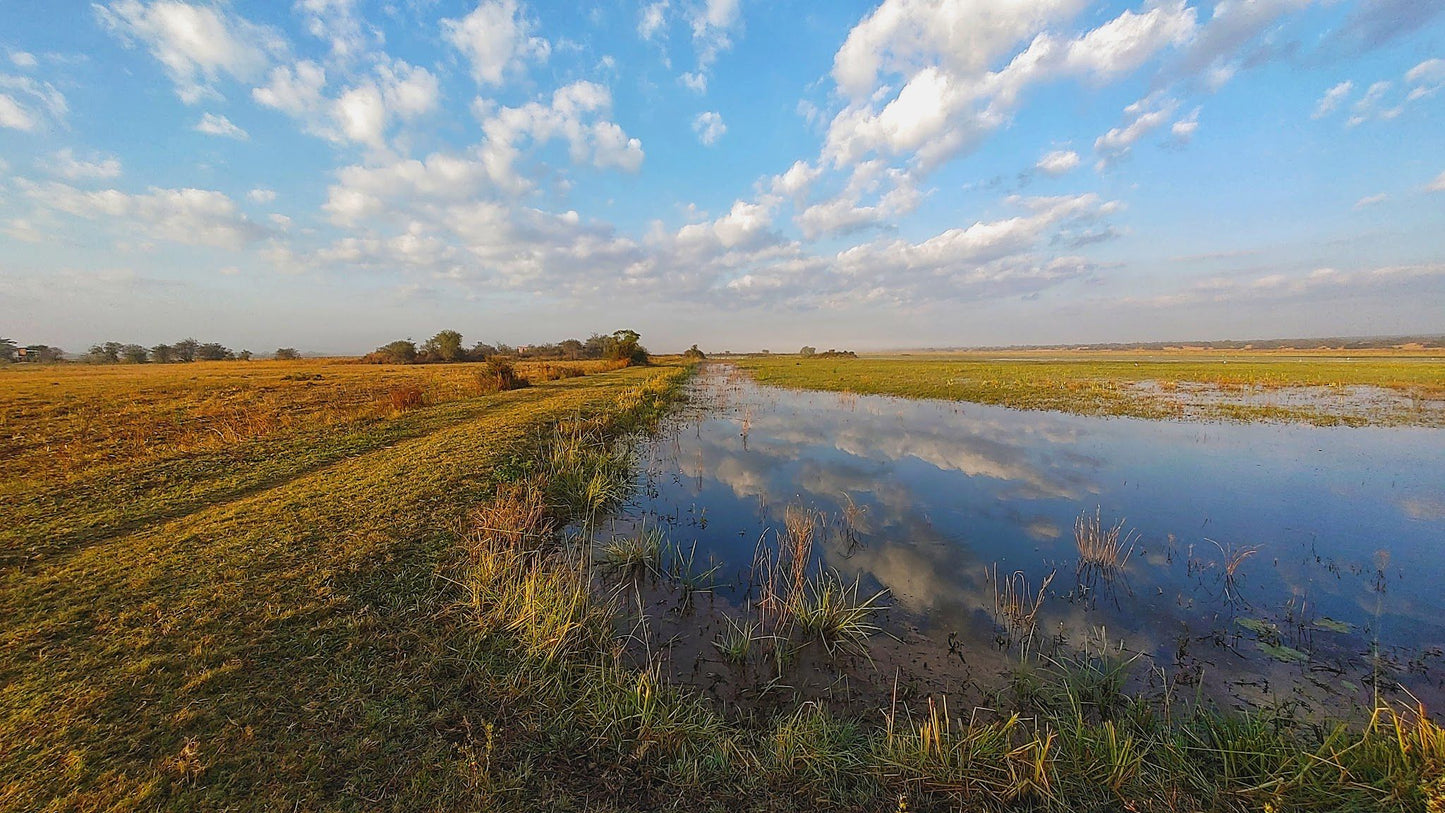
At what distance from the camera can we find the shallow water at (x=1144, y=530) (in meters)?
5.18

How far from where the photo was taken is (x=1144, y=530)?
8.27 m

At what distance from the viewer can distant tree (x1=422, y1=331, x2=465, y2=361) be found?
68250mm

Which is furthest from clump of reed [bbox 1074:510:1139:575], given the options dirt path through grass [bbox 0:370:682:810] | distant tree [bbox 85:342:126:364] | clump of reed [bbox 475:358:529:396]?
distant tree [bbox 85:342:126:364]

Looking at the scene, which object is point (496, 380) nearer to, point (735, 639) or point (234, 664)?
point (234, 664)

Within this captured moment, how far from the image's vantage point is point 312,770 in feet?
10.0

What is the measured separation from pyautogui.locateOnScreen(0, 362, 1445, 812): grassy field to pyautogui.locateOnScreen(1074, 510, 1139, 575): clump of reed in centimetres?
268

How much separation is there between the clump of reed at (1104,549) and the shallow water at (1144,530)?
0.43 ft

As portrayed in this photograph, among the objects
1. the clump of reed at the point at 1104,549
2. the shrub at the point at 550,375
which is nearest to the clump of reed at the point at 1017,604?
the clump of reed at the point at 1104,549

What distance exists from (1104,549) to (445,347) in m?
77.4

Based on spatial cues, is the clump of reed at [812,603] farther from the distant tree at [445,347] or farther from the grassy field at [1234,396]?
the distant tree at [445,347]

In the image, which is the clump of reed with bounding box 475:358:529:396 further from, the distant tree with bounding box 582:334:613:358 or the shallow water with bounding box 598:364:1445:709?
the distant tree with bounding box 582:334:613:358

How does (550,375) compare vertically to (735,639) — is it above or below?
above

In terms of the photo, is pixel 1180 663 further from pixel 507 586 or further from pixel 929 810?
pixel 507 586

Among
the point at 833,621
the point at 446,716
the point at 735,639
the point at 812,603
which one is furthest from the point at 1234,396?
the point at 446,716
